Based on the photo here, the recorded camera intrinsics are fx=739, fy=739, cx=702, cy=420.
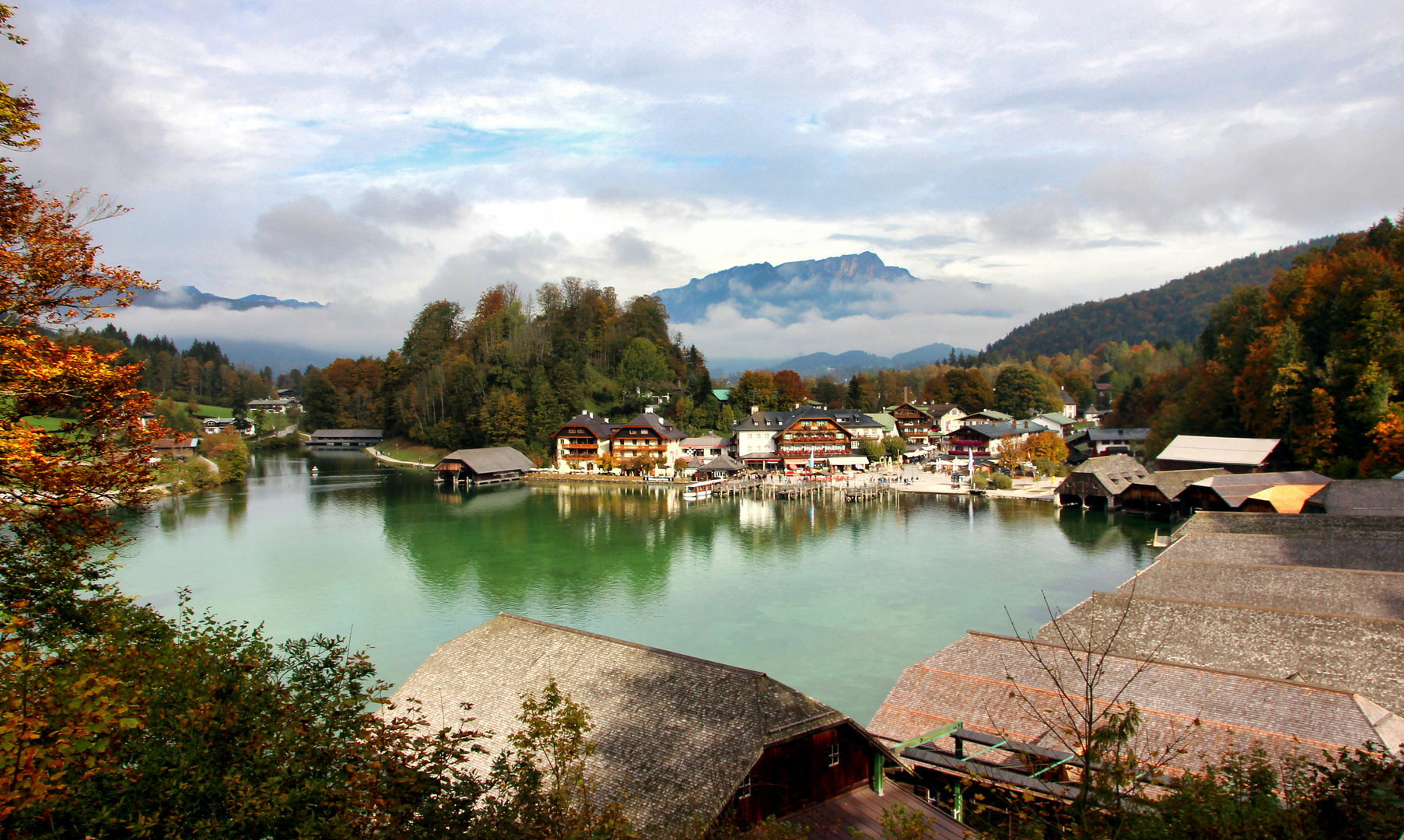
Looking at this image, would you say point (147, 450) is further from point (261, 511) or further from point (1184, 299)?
point (1184, 299)

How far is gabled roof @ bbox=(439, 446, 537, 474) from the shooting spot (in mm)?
46688

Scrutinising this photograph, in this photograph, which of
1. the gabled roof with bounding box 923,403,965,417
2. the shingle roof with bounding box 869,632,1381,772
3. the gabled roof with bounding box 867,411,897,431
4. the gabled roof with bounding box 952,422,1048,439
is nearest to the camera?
the shingle roof with bounding box 869,632,1381,772

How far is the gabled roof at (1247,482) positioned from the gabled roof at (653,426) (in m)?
30.3

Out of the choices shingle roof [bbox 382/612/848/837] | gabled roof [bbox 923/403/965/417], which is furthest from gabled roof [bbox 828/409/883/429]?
shingle roof [bbox 382/612/848/837]

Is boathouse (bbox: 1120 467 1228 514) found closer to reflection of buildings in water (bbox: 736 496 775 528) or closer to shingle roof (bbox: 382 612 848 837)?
reflection of buildings in water (bbox: 736 496 775 528)

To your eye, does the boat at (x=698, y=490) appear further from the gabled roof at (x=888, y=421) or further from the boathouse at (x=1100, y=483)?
the gabled roof at (x=888, y=421)

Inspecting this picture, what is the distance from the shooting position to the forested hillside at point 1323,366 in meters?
27.2

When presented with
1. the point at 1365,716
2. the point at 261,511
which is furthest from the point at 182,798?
the point at 261,511

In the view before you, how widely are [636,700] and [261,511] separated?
32037mm

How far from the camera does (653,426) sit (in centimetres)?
4919

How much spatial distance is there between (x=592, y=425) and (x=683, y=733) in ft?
143

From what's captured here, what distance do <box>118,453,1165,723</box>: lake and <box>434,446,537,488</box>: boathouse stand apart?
8198mm

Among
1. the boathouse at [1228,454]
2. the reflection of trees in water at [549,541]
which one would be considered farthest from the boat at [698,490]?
the boathouse at [1228,454]

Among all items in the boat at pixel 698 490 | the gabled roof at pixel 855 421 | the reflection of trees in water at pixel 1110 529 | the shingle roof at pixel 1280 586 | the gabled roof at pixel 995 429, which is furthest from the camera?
the gabled roof at pixel 855 421
